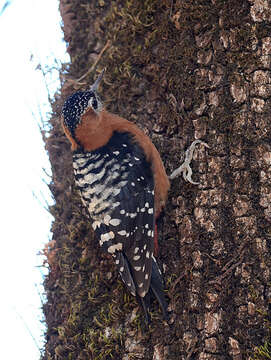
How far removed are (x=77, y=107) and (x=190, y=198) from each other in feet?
3.59

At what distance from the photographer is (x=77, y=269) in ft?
11.2

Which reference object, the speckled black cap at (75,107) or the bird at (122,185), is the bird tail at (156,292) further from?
the speckled black cap at (75,107)

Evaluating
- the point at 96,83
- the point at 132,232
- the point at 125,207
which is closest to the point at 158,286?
the point at 132,232

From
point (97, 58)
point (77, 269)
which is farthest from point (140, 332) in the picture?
point (97, 58)

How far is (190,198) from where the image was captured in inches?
122

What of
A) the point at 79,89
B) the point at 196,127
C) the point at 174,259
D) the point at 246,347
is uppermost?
the point at 79,89

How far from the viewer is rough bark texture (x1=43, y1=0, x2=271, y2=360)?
2.75 m

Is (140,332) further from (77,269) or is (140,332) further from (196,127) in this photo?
(196,127)

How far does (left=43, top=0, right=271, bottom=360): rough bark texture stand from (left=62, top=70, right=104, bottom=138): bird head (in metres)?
0.22

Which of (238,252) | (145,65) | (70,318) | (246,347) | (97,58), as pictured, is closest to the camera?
(246,347)

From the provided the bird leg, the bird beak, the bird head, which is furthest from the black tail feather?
the bird beak

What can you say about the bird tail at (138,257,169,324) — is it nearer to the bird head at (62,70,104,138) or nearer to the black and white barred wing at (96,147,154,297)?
the black and white barred wing at (96,147,154,297)

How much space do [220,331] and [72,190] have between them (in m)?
1.65

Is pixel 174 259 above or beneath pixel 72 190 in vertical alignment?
beneath
